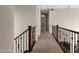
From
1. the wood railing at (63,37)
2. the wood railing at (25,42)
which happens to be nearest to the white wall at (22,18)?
the wood railing at (25,42)

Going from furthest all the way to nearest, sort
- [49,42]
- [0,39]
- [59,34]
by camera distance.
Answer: [49,42] → [59,34] → [0,39]

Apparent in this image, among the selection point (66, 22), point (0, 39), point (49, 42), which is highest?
point (66, 22)

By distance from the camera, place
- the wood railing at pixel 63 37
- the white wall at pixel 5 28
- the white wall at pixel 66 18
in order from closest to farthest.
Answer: the white wall at pixel 5 28 < the white wall at pixel 66 18 < the wood railing at pixel 63 37

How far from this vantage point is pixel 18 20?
4.87 m

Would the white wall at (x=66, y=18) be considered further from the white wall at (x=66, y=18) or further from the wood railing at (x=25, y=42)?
the wood railing at (x=25, y=42)

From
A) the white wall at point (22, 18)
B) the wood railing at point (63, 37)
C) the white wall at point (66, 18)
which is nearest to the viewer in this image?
the white wall at point (66, 18)

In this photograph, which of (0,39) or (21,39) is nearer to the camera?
(0,39)

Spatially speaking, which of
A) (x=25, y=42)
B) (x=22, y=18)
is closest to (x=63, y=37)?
(x=25, y=42)

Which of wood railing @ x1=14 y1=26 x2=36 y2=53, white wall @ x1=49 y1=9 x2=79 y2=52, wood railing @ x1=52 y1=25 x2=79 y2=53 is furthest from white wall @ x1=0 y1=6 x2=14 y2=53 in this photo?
wood railing @ x1=52 y1=25 x2=79 y2=53

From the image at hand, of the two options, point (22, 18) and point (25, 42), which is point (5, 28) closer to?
point (22, 18)
